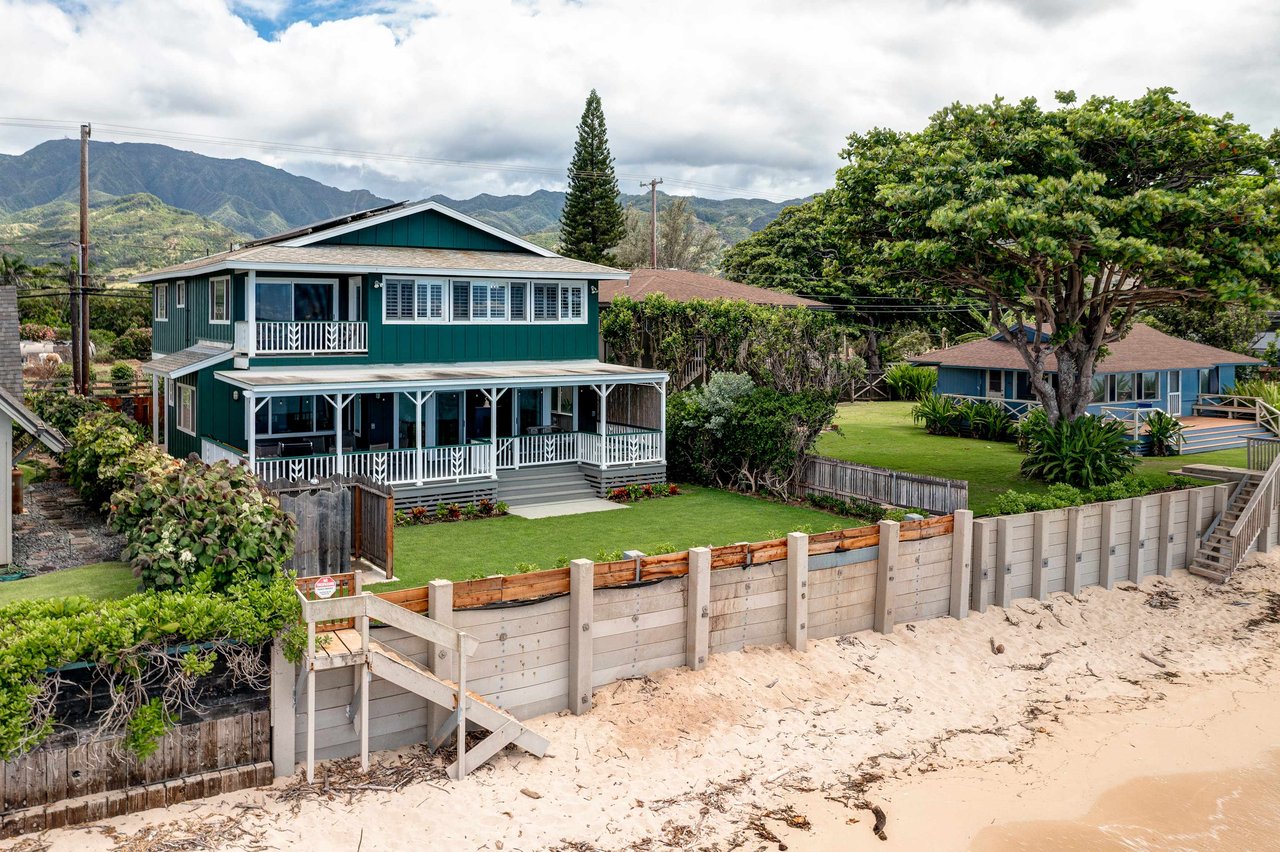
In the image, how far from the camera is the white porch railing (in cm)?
2283

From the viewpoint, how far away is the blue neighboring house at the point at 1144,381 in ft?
112

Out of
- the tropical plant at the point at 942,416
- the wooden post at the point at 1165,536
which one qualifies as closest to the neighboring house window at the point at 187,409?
the wooden post at the point at 1165,536

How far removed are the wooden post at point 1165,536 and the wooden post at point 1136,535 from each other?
744 mm

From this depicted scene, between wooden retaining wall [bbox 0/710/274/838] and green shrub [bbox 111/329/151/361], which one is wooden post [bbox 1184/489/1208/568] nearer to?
wooden retaining wall [bbox 0/710/274/838]

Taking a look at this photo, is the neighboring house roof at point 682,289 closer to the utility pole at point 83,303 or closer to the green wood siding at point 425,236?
the green wood siding at point 425,236

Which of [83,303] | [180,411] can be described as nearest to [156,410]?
[180,411]

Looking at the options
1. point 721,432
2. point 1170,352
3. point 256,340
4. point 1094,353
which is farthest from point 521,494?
point 1170,352

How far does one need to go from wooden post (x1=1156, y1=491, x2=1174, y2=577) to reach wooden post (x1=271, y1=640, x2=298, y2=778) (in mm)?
16321

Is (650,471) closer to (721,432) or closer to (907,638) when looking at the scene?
(721,432)

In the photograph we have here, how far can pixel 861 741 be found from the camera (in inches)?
488

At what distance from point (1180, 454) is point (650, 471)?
56.5ft

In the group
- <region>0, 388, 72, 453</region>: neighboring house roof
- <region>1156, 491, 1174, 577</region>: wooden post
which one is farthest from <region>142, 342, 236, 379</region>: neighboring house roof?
<region>1156, 491, 1174, 577</region>: wooden post

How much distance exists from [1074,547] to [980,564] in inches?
96.9

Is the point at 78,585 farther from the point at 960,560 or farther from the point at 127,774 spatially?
the point at 960,560
